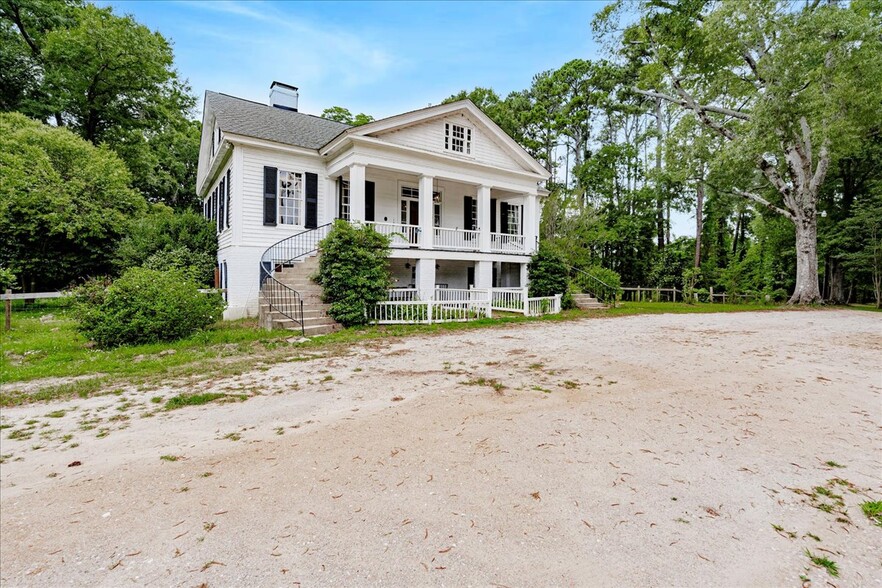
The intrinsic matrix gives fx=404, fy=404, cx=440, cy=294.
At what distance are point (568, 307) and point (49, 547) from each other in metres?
15.7

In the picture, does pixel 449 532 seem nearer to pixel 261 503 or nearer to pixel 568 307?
pixel 261 503

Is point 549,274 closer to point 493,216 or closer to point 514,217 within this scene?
point 493,216

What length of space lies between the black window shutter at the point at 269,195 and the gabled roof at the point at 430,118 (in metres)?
1.96

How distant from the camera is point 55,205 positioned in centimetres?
1399

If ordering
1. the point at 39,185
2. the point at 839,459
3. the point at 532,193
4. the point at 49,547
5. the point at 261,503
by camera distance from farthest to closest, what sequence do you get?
the point at 532,193 < the point at 39,185 < the point at 839,459 < the point at 261,503 < the point at 49,547

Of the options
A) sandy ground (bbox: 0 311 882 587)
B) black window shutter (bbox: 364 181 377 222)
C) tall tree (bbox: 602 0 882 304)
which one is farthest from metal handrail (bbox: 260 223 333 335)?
tall tree (bbox: 602 0 882 304)

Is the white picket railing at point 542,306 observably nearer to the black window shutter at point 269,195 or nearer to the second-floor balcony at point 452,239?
the second-floor balcony at point 452,239

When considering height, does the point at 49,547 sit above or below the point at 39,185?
below

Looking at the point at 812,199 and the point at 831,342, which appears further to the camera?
the point at 812,199

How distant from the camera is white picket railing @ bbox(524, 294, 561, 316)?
13703mm

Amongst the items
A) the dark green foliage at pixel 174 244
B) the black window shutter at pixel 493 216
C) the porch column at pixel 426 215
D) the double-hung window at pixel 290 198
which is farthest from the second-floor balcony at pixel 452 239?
the dark green foliage at pixel 174 244

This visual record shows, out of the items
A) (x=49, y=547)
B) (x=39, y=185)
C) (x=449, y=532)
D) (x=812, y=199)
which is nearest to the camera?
(x=49, y=547)

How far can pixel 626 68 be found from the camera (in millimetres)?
28516

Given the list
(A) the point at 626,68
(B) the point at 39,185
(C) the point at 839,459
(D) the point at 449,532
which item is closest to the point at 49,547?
(D) the point at 449,532
